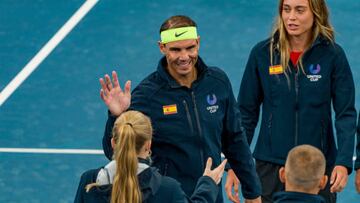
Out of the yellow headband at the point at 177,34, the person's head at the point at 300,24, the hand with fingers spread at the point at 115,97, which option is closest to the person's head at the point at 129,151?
the hand with fingers spread at the point at 115,97

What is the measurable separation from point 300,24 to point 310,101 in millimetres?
606

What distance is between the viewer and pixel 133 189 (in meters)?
6.96

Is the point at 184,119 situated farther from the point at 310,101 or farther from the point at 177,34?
the point at 310,101

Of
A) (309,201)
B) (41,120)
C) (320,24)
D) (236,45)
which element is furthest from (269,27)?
(309,201)

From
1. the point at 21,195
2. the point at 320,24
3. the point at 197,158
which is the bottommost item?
the point at 21,195

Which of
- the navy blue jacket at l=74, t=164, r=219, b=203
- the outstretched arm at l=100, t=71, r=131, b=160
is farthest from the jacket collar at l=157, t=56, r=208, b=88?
the navy blue jacket at l=74, t=164, r=219, b=203

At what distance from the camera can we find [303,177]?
7.09 metres

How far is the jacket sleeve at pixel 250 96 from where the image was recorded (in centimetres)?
929

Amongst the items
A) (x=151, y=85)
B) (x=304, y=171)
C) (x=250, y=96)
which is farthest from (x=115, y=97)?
(x=250, y=96)

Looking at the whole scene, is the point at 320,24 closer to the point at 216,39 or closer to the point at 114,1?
the point at 216,39

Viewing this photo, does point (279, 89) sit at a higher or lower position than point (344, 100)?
higher

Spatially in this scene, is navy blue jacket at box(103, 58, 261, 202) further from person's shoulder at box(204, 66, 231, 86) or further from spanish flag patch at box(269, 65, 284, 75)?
spanish flag patch at box(269, 65, 284, 75)

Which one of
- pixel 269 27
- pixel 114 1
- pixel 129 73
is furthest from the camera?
pixel 114 1

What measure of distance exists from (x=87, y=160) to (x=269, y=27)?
3.65 meters
